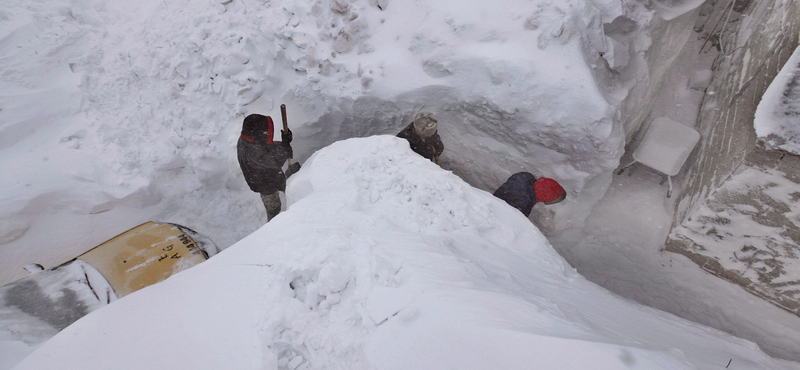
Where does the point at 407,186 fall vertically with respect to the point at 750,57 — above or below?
below

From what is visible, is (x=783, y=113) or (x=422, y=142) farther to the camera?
(x=422, y=142)

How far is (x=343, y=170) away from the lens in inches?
123

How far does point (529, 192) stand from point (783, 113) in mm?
1927

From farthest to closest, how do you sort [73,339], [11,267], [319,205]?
[11,267]
[319,205]
[73,339]

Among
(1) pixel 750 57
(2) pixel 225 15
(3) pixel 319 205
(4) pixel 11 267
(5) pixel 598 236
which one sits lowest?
(4) pixel 11 267

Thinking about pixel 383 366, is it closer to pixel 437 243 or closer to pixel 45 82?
pixel 437 243

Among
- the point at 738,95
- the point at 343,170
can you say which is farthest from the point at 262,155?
the point at 738,95

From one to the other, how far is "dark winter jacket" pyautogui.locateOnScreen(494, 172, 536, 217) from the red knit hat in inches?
2.5

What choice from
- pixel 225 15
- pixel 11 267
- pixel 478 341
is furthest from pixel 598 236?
pixel 11 267

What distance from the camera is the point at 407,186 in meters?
2.85

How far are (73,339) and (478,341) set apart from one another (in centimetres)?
208

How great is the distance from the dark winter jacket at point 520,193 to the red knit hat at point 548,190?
6 centimetres

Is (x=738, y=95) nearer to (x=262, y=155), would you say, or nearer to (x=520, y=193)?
(x=520, y=193)

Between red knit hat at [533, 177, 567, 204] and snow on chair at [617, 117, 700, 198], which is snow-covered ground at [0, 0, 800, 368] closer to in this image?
snow on chair at [617, 117, 700, 198]
